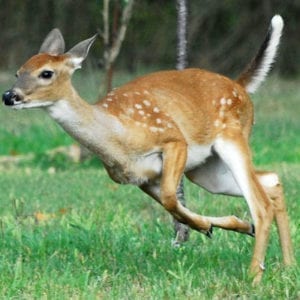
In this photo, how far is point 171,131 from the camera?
7.12 metres

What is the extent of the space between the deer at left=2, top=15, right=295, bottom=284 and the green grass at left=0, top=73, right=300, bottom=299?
27cm

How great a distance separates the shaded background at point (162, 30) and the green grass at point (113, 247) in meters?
11.0

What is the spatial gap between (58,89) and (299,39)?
706 inches

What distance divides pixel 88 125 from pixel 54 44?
2.60 ft

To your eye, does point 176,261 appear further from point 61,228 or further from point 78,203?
point 78,203

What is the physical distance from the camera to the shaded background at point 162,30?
2358 cm

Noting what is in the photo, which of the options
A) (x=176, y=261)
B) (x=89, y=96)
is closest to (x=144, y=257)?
(x=176, y=261)

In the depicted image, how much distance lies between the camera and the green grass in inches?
253

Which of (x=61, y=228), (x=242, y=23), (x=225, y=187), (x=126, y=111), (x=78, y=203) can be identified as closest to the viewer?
(x=126, y=111)

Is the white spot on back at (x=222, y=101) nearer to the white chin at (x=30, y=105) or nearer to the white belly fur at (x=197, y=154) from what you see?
the white belly fur at (x=197, y=154)

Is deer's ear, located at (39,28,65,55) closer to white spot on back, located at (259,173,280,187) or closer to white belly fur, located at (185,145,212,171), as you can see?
white belly fur, located at (185,145,212,171)

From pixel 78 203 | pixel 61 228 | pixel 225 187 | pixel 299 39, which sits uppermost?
pixel 225 187

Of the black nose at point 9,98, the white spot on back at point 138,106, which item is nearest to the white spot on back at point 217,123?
the white spot on back at point 138,106

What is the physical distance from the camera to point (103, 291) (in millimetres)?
6488
